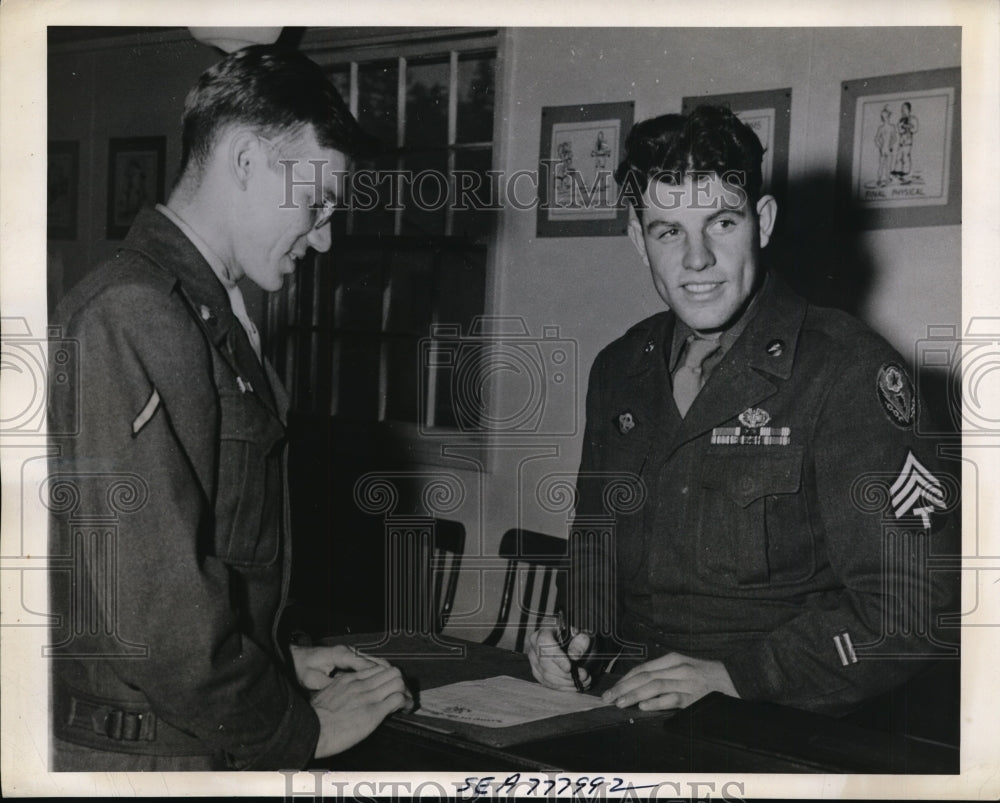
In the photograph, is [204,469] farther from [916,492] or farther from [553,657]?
[916,492]

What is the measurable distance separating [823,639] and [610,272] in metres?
0.78

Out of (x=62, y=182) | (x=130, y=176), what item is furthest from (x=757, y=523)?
(x=62, y=182)

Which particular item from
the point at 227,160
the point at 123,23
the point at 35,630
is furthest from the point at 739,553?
the point at 123,23

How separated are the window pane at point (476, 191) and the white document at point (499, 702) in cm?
85

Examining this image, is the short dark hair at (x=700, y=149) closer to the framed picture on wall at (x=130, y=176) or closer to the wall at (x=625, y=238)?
the wall at (x=625, y=238)

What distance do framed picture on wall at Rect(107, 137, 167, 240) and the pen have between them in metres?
1.10

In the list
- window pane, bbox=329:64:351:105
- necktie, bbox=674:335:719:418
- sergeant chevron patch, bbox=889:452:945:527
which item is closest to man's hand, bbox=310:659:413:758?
necktie, bbox=674:335:719:418

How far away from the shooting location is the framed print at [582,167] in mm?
1979

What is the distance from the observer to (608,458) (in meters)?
1.99

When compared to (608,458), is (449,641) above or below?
below

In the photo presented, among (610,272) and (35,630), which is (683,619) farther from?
(35,630)

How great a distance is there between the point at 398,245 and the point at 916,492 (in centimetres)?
109

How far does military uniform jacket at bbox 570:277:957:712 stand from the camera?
6.19ft

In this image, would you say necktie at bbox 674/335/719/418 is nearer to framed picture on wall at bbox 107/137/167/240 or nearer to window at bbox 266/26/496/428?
window at bbox 266/26/496/428
